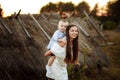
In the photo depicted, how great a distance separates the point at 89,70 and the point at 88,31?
9.39ft

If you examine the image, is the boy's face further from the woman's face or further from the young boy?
the woman's face

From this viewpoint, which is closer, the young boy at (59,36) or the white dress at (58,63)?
the white dress at (58,63)

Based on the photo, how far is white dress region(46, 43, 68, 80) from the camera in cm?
536

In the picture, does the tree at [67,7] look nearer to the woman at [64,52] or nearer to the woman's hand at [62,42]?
the woman at [64,52]

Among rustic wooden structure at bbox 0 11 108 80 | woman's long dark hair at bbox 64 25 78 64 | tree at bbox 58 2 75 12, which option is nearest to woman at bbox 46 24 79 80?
woman's long dark hair at bbox 64 25 78 64

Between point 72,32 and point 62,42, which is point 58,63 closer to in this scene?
point 62,42

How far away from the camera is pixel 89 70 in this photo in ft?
42.2

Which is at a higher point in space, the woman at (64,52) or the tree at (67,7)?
the woman at (64,52)

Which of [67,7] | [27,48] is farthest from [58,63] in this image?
[67,7]

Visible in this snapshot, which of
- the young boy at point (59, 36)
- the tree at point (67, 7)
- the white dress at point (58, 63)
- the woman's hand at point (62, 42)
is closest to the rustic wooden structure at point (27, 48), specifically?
the young boy at point (59, 36)

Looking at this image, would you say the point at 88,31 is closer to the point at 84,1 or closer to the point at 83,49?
the point at 83,49

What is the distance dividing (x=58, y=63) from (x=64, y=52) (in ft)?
0.71

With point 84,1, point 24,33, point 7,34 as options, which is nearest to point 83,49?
point 24,33

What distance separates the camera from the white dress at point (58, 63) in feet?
17.6
